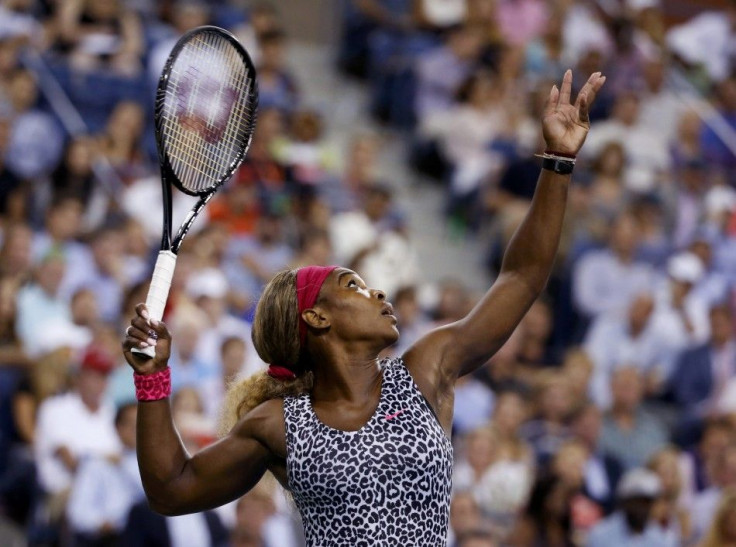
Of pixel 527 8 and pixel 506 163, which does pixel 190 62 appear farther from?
pixel 527 8

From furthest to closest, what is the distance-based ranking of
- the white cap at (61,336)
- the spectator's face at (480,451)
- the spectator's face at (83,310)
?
the spectator's face at (83,310) < the spectator's face at (480,451) < the white cap at (61,336)

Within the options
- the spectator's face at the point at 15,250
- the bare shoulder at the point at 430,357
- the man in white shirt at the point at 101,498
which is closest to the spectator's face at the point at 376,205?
the spectator's face at the point at 15,250

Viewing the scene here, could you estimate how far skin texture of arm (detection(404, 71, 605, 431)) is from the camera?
3744 millimetres

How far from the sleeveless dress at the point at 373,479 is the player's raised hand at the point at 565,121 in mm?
810

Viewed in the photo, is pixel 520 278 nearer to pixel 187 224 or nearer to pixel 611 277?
pixel 187 224

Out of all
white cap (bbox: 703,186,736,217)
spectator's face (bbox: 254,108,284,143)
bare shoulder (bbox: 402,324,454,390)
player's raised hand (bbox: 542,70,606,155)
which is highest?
player's raised hand (bbox: 542,70,606,155)

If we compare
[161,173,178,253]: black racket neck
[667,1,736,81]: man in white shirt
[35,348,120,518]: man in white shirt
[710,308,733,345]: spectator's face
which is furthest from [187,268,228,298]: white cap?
[667,1,736,81]: man in white shirt

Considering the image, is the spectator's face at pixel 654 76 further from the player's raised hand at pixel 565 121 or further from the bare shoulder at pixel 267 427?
the bare shoulder at pixel 267 427

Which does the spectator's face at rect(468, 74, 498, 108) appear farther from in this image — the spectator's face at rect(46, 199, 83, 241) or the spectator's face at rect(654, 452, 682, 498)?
the spectator's face at rect(654, 452, 682, 498)

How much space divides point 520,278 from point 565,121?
1.39 feet

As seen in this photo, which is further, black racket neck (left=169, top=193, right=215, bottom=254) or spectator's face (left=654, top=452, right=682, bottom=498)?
spectator's face (left=654, top=452, right=682, bottom=498)

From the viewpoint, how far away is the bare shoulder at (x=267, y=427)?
3.56 m

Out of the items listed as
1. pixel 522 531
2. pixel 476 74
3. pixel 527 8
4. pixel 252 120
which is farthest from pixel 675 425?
pixel 252 120

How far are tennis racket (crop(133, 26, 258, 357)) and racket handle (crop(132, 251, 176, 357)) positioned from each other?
23 cm
